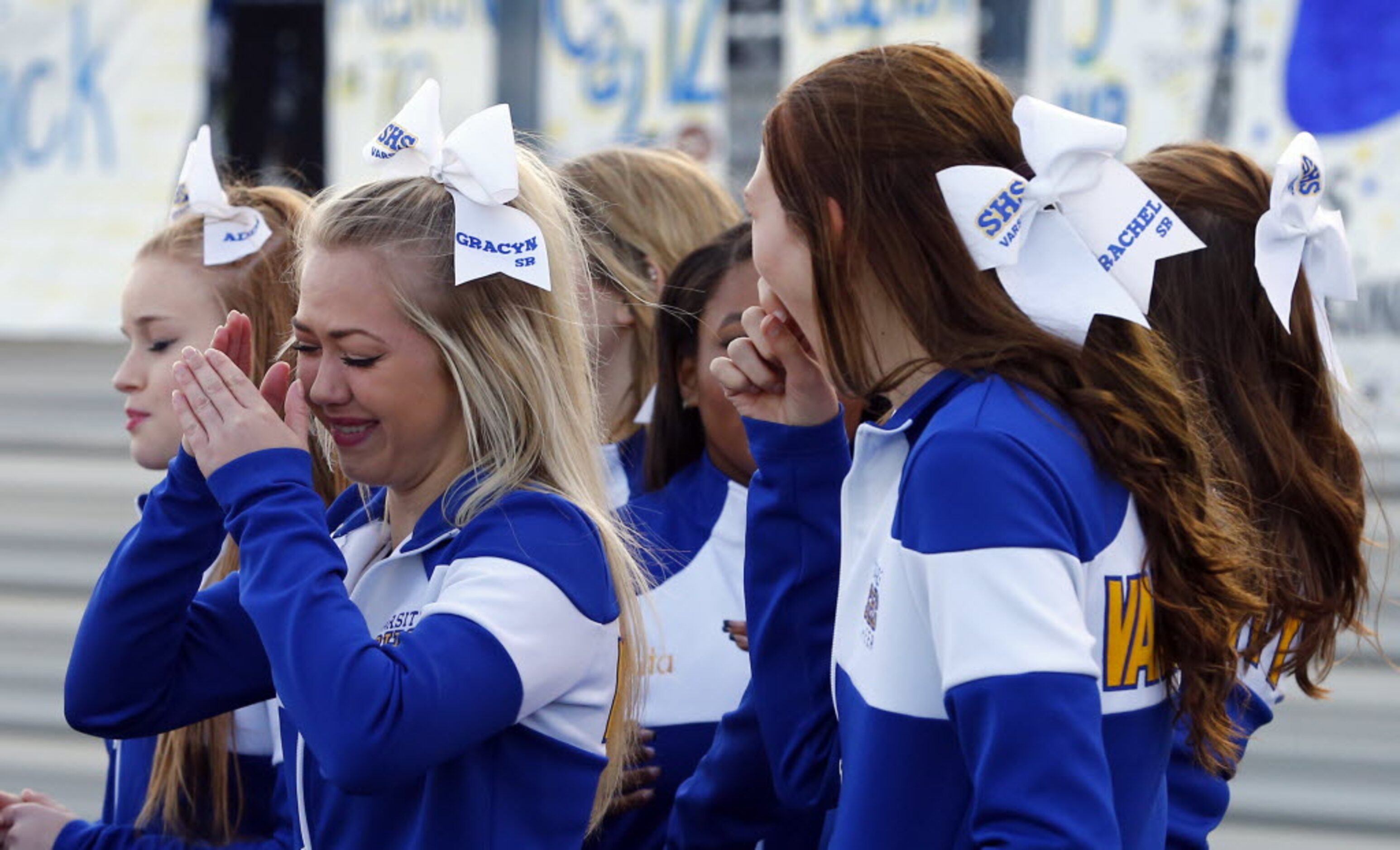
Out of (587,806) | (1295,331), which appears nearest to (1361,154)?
(1295,331)

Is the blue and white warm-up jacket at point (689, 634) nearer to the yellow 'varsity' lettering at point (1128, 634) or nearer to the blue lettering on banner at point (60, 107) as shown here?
the yellow 'varsity' lettering at point (1128, 634)

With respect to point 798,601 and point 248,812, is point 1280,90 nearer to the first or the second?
point 798,601

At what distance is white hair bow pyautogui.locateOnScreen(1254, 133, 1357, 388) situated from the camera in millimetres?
1708

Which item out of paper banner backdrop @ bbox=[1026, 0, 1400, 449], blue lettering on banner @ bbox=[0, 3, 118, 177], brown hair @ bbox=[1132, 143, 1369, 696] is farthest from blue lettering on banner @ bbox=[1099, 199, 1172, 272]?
blue lettering on banner @ bbox=[0, 3, 118, 177]

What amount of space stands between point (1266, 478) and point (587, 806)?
2.67 ft

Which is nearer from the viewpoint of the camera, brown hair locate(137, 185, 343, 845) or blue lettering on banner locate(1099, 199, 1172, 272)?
blue lettering on banner locate(1099, 199, 1172, 272)

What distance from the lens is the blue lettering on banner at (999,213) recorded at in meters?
1.32

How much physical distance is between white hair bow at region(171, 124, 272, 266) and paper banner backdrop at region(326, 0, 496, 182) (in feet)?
4.08

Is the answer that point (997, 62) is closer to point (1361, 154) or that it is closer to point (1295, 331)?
point (1361, 154)

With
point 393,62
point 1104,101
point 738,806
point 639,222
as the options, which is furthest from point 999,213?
point 393,62

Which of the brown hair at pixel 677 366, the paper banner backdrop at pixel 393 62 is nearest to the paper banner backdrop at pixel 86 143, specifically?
the paper banner backdrop at pixel 393 62

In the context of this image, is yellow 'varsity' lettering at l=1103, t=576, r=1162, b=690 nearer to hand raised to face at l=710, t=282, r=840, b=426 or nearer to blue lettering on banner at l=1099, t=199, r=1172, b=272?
blue lettering on banner at l=1099, t=199, r=1172, b=272

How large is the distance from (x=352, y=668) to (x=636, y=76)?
7.54ft

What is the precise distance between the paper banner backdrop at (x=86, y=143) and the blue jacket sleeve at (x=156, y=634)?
7.07 ft
